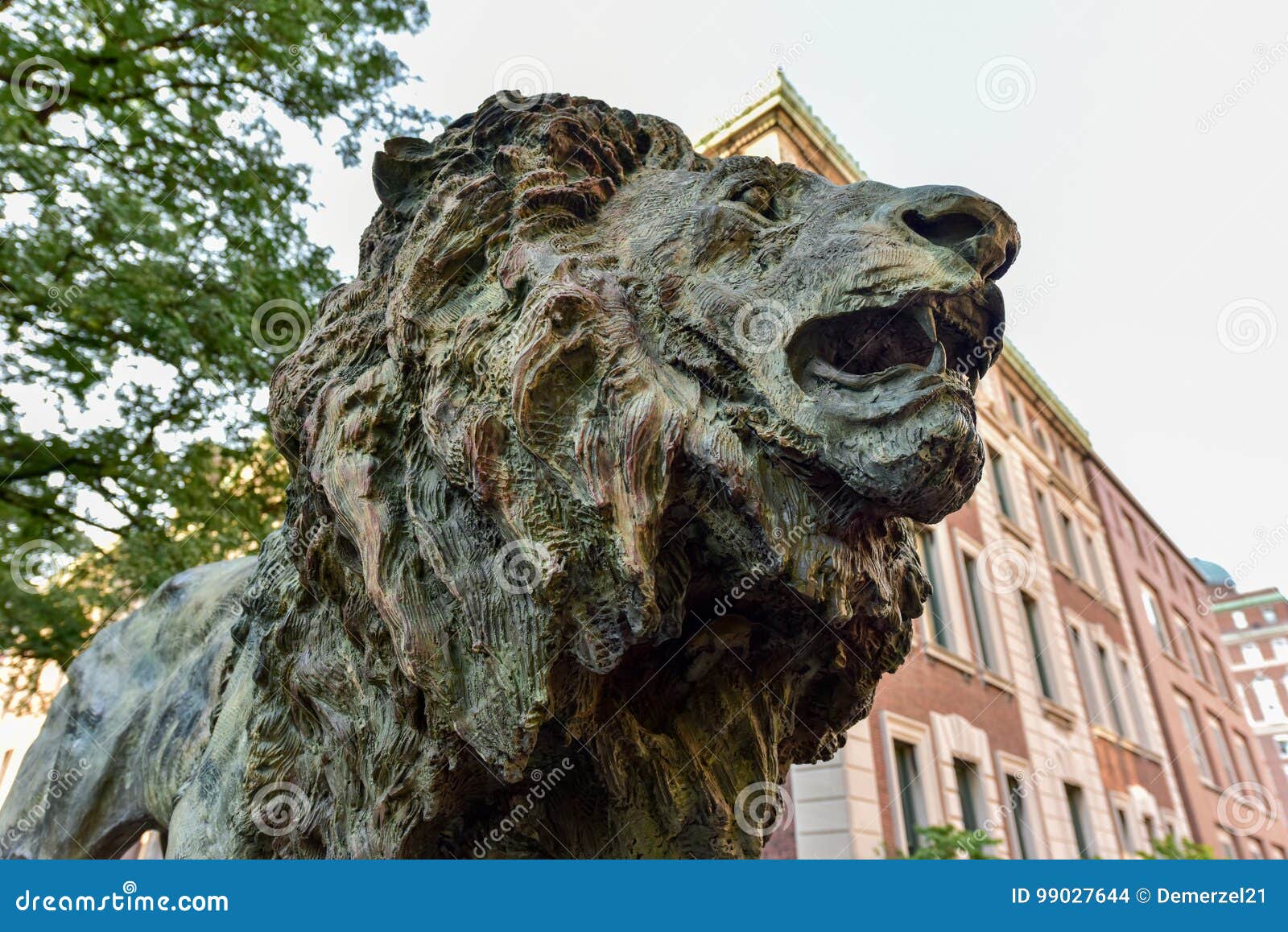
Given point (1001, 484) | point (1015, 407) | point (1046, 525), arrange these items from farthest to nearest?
point (1015, 407), point (1046, 525), point (1001, 484)

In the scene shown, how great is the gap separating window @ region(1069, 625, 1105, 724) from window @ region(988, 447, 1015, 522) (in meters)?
2.68

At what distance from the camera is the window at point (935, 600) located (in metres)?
12.4

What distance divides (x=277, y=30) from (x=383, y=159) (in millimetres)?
5339

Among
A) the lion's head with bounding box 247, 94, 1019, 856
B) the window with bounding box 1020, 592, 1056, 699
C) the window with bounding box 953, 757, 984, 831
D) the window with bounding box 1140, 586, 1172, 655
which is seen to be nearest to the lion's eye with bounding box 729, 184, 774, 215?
the lion's head with bounding box 247, 94, 1019, 856

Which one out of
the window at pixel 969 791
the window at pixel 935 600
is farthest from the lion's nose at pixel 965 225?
the window at pixel 969 791

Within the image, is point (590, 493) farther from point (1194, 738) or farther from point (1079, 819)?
point (1194, 738)

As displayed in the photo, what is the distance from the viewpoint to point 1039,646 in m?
16.1

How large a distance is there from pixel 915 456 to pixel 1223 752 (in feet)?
99.0

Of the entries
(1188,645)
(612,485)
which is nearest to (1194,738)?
(1188,645)

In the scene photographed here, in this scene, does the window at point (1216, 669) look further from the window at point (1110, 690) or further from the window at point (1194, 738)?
the window at point (1110, 690)

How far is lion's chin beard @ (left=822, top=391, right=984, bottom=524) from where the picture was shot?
4.44 feet

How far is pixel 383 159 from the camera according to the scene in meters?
2.11
